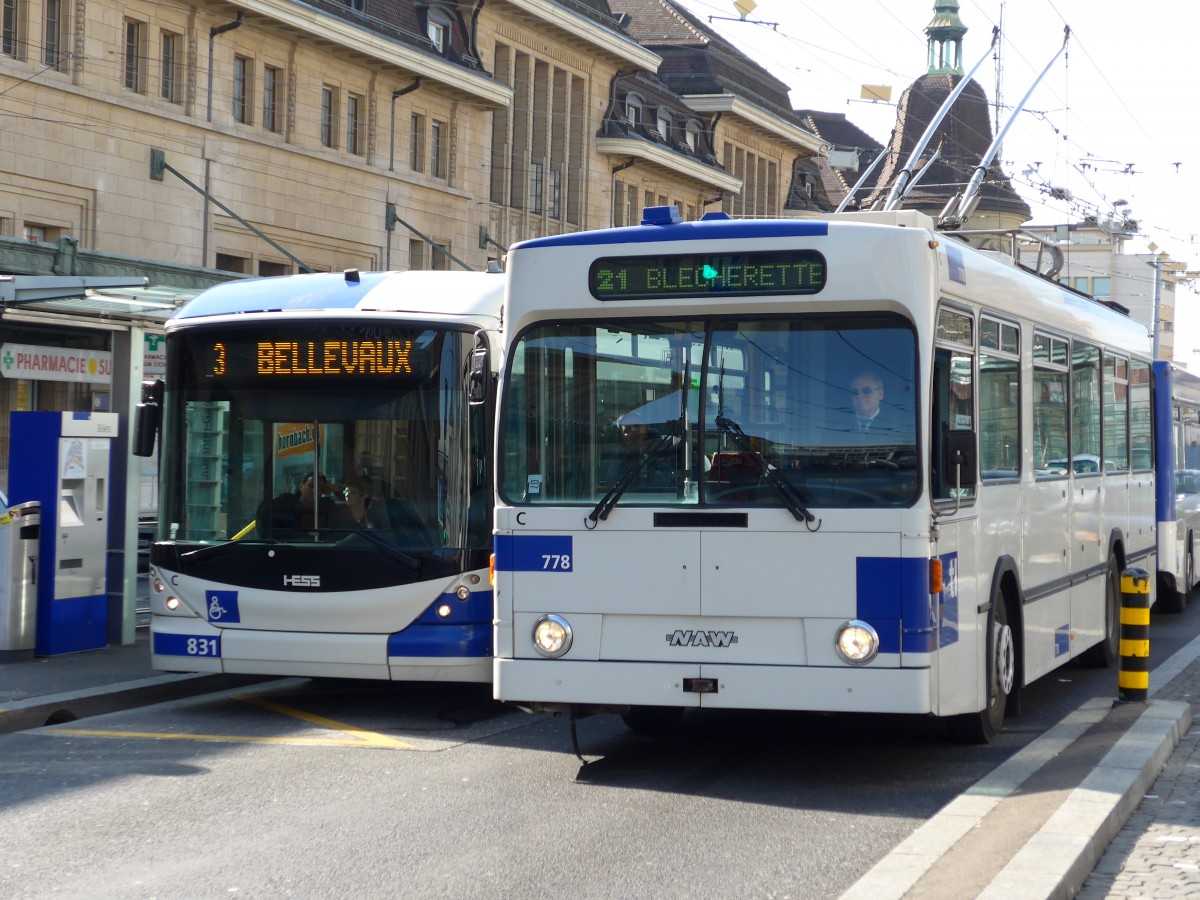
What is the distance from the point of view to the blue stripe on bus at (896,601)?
8.35m

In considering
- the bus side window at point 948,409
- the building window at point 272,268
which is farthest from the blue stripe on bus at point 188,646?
the building window at point 272,268

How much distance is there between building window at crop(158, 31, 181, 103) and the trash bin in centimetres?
1986

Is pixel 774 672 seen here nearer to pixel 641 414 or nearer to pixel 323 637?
pixel 641 414

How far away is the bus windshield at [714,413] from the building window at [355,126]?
2909 cm

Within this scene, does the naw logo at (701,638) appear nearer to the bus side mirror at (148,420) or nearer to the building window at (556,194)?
the bus side mirror at (148,420)

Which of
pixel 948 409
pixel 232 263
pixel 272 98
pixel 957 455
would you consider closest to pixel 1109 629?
pixel 948 409

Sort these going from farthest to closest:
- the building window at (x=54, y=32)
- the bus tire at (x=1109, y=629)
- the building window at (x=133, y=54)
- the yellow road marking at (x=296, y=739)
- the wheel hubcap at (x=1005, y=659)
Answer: the building window at (x=133, y=54), the building window at (x=54, y=32), the bus tire at (x=1109, y=629), the yellow road marking at (x=296, y=739), the wheel hubcap at (x=1005, y=659)

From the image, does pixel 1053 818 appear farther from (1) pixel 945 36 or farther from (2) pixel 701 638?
Result: (1) pixel 945 36

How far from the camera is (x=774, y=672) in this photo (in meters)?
8.48

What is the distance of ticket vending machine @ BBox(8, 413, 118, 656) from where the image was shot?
13.5 meters

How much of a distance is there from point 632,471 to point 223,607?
3798 millimetres

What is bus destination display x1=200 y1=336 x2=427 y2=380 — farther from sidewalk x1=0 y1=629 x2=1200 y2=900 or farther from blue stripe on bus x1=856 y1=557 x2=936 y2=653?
blue stripe on bus x1=856 y1=557 x2=936 y2=653

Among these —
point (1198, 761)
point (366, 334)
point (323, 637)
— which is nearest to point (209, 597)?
point (323, 637)

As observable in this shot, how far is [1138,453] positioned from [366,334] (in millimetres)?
7285
